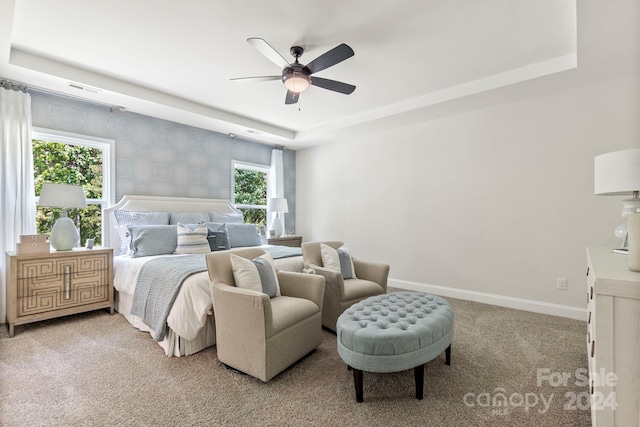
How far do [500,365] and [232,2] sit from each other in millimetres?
3356

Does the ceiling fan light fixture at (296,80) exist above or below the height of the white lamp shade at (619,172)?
above

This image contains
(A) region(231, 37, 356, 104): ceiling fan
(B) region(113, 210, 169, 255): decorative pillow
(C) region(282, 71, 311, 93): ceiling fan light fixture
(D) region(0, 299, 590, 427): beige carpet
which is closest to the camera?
(D) region(0, 299, 590, 427): beige carpet

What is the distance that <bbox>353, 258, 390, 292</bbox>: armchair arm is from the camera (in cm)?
321

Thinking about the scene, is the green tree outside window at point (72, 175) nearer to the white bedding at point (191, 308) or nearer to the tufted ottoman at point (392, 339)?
the white bedding at point (191, 308)

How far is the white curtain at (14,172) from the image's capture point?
3020mm

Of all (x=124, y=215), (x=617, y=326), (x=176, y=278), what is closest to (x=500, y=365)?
(x=617, y=326)

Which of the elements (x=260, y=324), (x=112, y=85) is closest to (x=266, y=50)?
(x=260, y=324)

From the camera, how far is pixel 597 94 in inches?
122

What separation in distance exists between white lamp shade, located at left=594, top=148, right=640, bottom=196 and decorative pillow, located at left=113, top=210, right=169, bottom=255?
14.1ft

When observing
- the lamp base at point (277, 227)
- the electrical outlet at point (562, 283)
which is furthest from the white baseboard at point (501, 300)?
the lamp base at point (277, 227)

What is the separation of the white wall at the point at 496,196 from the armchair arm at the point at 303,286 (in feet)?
8.01

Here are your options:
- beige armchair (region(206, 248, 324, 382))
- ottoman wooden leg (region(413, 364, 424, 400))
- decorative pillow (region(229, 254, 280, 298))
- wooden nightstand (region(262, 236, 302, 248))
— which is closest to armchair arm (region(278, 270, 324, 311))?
beige armchair (region(206, 248, 324, 382))

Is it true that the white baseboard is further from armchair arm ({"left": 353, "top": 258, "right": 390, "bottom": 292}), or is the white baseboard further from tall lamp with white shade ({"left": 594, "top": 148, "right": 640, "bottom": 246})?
tall lamp with white shade ({"left": 594, "top": 148, "right": 640, "bottom": 246})

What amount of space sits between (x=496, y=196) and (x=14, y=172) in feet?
17.9
